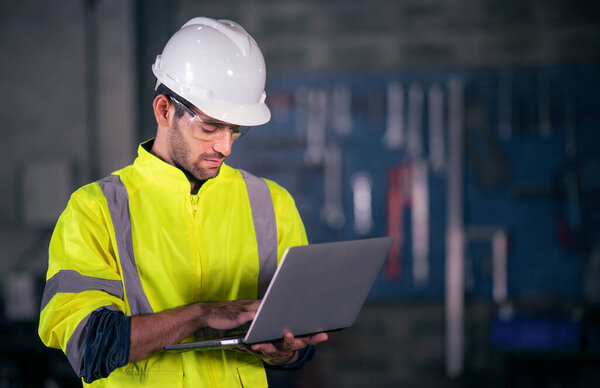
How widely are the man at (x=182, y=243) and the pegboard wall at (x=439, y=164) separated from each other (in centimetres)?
252

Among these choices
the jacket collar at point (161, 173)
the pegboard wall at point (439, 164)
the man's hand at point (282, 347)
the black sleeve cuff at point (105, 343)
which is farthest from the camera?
the pegboard wall at point (439, 164)

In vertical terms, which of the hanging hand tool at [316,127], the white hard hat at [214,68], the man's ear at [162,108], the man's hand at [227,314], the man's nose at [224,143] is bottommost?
the hanging hand tool at [316,127]

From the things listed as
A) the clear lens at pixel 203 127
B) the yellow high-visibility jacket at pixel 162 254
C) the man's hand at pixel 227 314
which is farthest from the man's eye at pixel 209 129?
the man's hand at pixel 227 314

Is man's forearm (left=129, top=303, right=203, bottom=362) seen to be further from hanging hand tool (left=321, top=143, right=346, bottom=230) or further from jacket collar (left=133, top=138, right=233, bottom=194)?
hanging hand tool (left=321, top=143, right=346, bottom=230)

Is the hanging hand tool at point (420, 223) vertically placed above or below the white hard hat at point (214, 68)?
below

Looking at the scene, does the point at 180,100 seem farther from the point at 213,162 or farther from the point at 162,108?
the point at 213,162

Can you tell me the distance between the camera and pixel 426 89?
409cm

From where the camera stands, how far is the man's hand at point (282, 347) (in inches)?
51.8

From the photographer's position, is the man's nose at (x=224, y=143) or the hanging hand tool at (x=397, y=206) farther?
the hanging hand tool at (x=397, y=206)

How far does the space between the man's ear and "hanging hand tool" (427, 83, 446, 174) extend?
111 inches

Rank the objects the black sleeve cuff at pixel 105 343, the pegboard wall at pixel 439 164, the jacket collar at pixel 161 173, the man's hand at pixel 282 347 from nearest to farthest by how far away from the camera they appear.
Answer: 1. the black sleeve cuff at pixel 105 343
2. the man's hand at pixel 282 347
3. the jacket collar at pixel 161 173
4. the pegboard wall at pixel 439 164

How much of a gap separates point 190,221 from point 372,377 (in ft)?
9.66

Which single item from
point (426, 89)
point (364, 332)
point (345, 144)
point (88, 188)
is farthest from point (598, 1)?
point (88, 188)

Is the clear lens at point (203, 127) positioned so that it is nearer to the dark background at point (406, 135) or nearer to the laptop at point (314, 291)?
the laptop at point (314, 291)
